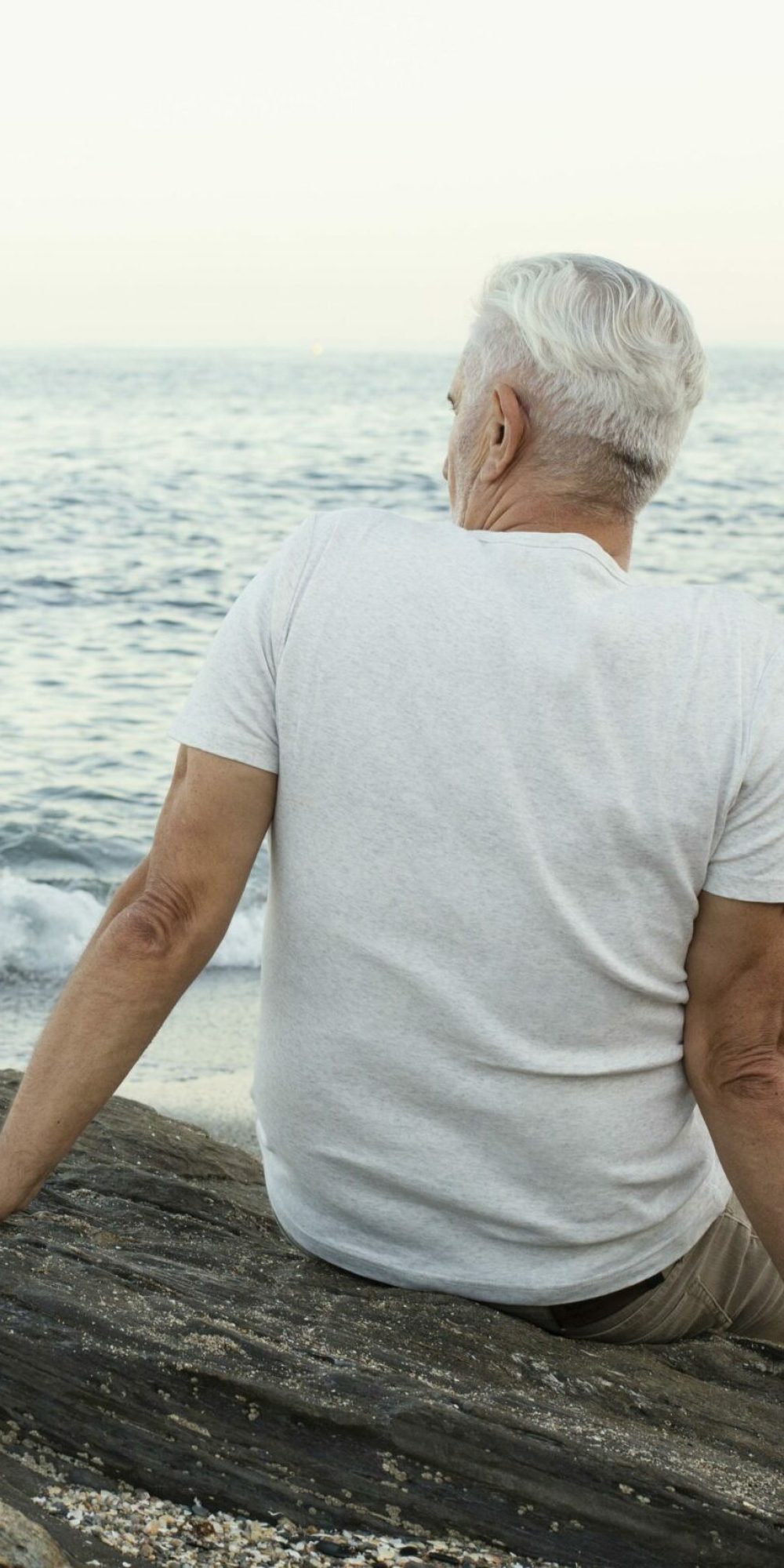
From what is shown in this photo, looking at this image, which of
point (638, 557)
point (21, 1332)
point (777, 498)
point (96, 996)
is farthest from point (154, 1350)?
point (777, 498)

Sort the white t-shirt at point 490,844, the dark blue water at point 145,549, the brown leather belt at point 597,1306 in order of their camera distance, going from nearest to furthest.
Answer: the white t-shirt at point 490,844, the brown leather belt at point 597,1306, the dark blue water at point 145,549

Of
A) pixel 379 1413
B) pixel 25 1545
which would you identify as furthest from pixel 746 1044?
pixel 25 1545

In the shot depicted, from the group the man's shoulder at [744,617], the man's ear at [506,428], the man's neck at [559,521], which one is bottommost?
the man's shoulder at [744,617]

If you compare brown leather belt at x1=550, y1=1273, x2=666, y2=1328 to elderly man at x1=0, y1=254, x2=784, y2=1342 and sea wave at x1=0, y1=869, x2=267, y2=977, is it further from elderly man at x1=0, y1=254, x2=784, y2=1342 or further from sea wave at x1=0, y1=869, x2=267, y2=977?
sea wave at x1=0, y1=869, x2=267, y2=977

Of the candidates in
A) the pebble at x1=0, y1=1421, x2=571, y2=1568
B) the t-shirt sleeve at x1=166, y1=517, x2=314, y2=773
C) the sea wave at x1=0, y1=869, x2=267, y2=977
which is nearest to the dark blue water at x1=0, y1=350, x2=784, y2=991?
the sea wave at x1=0, y1=869, x2=267, y2=977

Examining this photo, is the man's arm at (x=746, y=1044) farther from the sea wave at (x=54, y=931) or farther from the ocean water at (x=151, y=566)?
the sea wave at (x=54, y=931)

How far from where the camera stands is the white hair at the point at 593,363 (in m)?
1.86

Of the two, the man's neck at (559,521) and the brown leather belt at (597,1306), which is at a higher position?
the man's neck at (559,521)

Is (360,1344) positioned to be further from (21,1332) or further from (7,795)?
(7,795)

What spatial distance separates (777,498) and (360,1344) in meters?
21.8

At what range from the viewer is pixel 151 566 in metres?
16.9

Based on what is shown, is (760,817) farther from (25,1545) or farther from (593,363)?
(25,1545)

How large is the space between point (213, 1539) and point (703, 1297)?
2.80 feet

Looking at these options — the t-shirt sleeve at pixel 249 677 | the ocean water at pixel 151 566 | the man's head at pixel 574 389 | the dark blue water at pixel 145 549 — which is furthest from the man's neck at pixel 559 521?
the dark blue water at pixel 145 549
